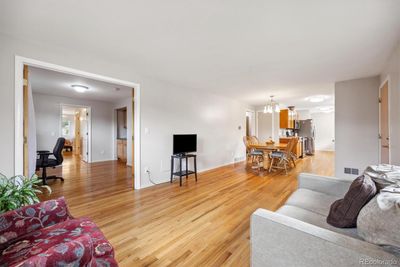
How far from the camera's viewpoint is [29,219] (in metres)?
1.28

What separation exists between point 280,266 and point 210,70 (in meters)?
3.04

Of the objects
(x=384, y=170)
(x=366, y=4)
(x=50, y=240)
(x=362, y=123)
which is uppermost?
(x=366, y=4)

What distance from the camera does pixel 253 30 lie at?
200cm

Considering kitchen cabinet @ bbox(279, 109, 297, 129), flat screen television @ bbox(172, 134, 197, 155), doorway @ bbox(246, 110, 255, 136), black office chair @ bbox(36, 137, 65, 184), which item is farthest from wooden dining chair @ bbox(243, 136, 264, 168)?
black office chair @ bbox(36, 137, 65, 184)

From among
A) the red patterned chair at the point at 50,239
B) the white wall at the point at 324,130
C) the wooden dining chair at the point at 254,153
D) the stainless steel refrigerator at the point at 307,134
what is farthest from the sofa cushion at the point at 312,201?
the white wall at the point at 324,130

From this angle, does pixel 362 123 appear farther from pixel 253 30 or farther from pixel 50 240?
pixel 50 240

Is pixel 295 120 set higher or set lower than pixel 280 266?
higher

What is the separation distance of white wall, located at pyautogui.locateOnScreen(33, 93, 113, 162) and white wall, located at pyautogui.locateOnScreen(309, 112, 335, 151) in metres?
10.2

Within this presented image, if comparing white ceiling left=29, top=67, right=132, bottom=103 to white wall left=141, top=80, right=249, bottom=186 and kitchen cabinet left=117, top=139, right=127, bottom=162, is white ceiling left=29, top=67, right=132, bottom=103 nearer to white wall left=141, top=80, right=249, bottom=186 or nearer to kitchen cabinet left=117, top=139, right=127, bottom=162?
white wall left=141, top=80, right=249, bottom=186

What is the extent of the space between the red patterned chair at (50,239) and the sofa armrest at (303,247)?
96cm

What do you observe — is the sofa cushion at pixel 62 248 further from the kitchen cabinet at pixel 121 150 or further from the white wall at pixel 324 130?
the white wall at pixel 324 130

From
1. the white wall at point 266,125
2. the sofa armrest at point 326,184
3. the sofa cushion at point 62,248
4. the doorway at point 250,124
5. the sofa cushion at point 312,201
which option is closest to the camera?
the sofa cushion at point 62,248

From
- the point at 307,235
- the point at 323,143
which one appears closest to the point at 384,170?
the point at 307,235

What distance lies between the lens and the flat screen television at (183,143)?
3.94 m
